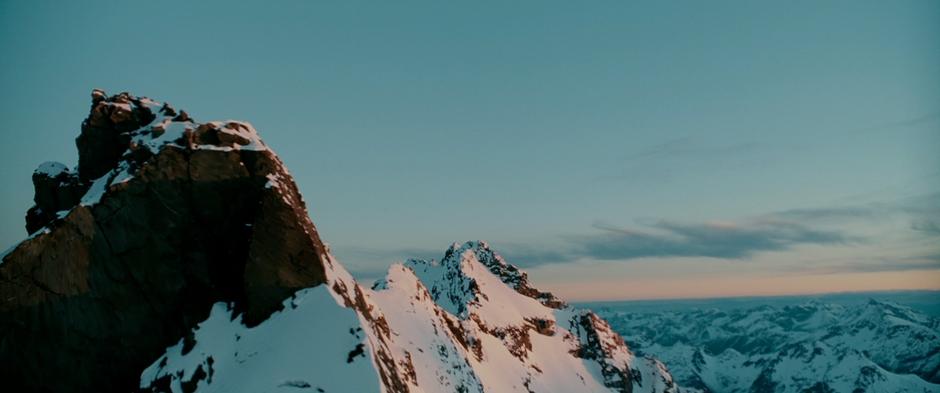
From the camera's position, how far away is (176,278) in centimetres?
5244

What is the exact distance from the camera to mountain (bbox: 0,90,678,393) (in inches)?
1858

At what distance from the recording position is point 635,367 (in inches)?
7446

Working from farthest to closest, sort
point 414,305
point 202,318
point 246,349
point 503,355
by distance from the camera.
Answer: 1. point 503,355
2. point 414,305
3. point 202,318
4. point 246,349

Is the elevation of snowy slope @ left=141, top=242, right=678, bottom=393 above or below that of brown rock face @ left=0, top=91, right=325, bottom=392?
below

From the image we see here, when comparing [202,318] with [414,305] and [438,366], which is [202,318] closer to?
[438,366]

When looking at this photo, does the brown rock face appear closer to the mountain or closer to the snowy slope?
the mountain

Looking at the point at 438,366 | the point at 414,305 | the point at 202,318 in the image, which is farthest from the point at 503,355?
the point at 202,318

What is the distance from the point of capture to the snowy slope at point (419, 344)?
151ft

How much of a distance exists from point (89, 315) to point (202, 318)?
8380 mm

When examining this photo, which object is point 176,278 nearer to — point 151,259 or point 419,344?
point 151,259

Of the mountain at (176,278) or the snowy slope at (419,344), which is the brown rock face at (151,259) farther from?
the snowy slope at (419,344)

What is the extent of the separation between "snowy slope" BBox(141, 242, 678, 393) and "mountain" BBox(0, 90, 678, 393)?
178mm

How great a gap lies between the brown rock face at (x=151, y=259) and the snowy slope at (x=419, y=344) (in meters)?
2.64

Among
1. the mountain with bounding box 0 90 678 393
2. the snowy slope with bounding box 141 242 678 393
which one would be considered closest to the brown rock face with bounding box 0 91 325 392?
the mountain with bounding box 0 90 678 393
